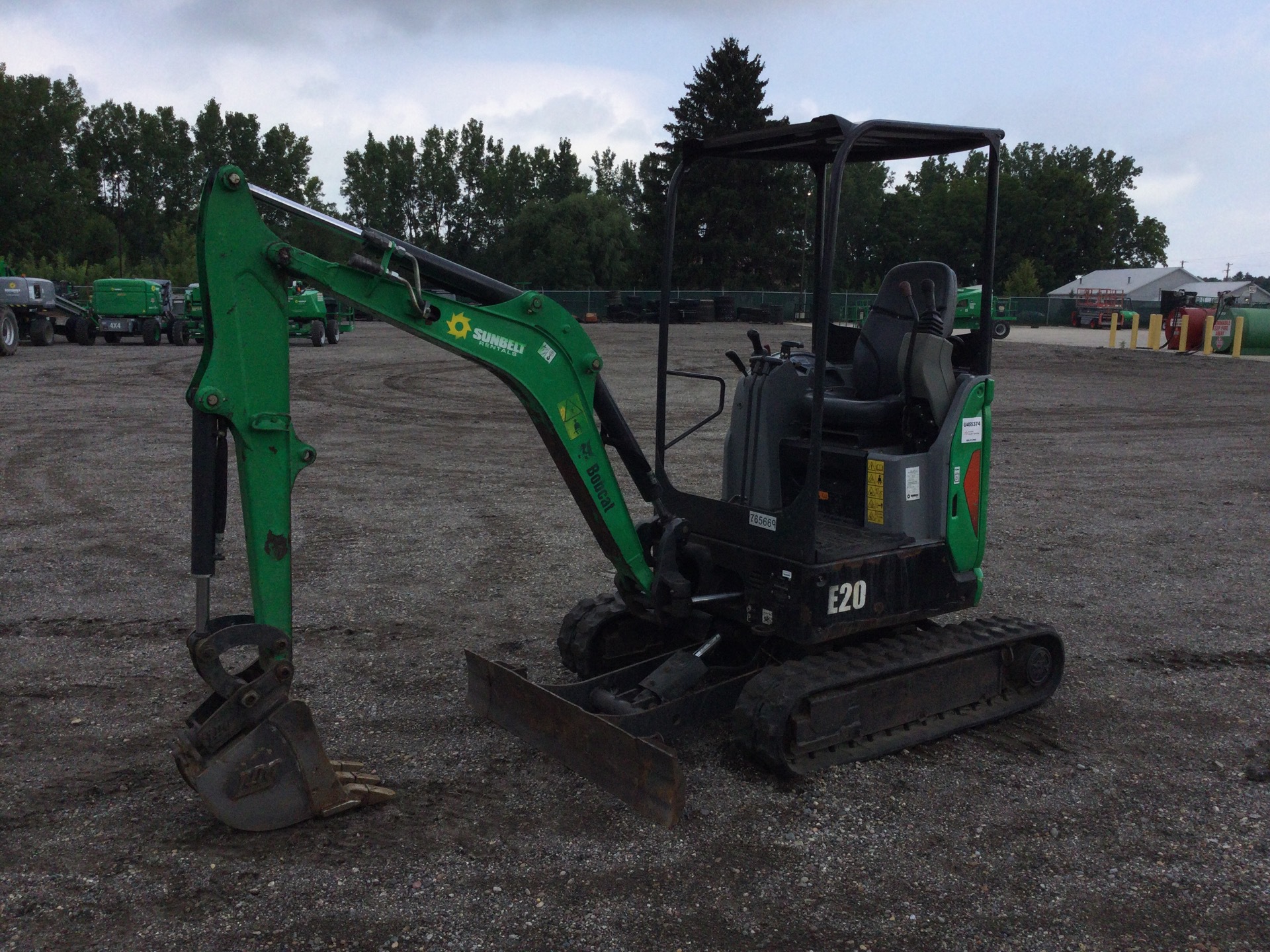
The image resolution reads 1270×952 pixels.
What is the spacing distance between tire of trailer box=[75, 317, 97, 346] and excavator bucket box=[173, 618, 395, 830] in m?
30.8

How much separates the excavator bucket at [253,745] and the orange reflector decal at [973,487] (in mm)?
3472

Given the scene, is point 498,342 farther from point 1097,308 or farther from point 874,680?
point 1097,308

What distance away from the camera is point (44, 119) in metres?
72.2

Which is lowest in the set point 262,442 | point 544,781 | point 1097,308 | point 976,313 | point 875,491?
point 544,781

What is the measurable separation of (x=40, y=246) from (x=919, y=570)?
75.8m

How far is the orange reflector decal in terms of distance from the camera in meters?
5.86

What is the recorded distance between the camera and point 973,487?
5.92 m

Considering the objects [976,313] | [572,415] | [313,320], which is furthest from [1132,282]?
[572,415]

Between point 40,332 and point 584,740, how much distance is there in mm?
30900

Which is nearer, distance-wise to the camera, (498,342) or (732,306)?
(498,342)

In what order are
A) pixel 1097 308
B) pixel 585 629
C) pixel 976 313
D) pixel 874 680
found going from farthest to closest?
pixel 1097 308 → pixel 976 313 → pixel 585 629 → pixel 874 680

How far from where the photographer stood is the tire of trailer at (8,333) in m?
27.1

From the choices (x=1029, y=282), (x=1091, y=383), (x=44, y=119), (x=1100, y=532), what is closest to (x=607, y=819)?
A: (x=1100, y=532)

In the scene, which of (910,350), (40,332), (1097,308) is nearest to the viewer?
(910,350)
